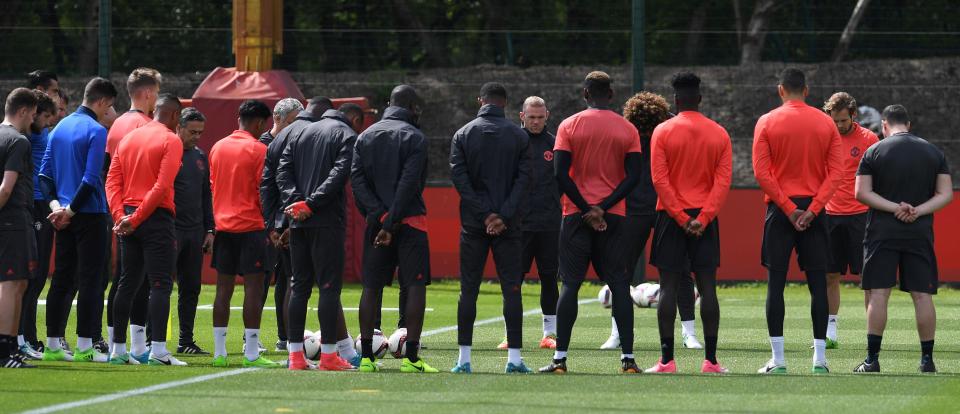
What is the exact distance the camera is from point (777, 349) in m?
11.0

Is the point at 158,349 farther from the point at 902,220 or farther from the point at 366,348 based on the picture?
the point at 902,220

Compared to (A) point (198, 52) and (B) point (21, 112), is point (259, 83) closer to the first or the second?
(A) point (198, 52)

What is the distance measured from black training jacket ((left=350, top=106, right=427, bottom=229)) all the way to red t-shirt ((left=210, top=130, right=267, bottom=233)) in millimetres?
1471

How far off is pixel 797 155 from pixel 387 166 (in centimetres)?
286

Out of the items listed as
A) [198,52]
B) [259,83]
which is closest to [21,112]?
[259,83]

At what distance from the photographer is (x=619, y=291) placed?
1112 cm

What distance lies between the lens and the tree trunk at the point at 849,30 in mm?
29953

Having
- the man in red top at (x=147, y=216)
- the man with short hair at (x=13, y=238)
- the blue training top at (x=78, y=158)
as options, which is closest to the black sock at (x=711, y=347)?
the man in red top at (x=147, y=216)

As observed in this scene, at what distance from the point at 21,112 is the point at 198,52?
19.7 m

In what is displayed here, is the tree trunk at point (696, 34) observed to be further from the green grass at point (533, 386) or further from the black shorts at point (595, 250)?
the black shorts at point (595, 250)

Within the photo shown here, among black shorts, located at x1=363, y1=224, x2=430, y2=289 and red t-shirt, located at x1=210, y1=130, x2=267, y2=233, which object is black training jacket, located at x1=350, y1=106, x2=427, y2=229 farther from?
red t-shirt, located at x1=210, y1=130, x2=267, y2=233

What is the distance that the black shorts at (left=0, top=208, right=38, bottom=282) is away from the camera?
11.0 meters

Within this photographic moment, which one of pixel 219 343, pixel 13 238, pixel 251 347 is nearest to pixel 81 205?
pixel 13 238

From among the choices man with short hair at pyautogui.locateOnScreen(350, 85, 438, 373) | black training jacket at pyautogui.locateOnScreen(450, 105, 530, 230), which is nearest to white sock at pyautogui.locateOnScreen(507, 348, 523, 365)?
man with short hair at pyautogui.locateOnScreen(350, 85, 438, 373)
